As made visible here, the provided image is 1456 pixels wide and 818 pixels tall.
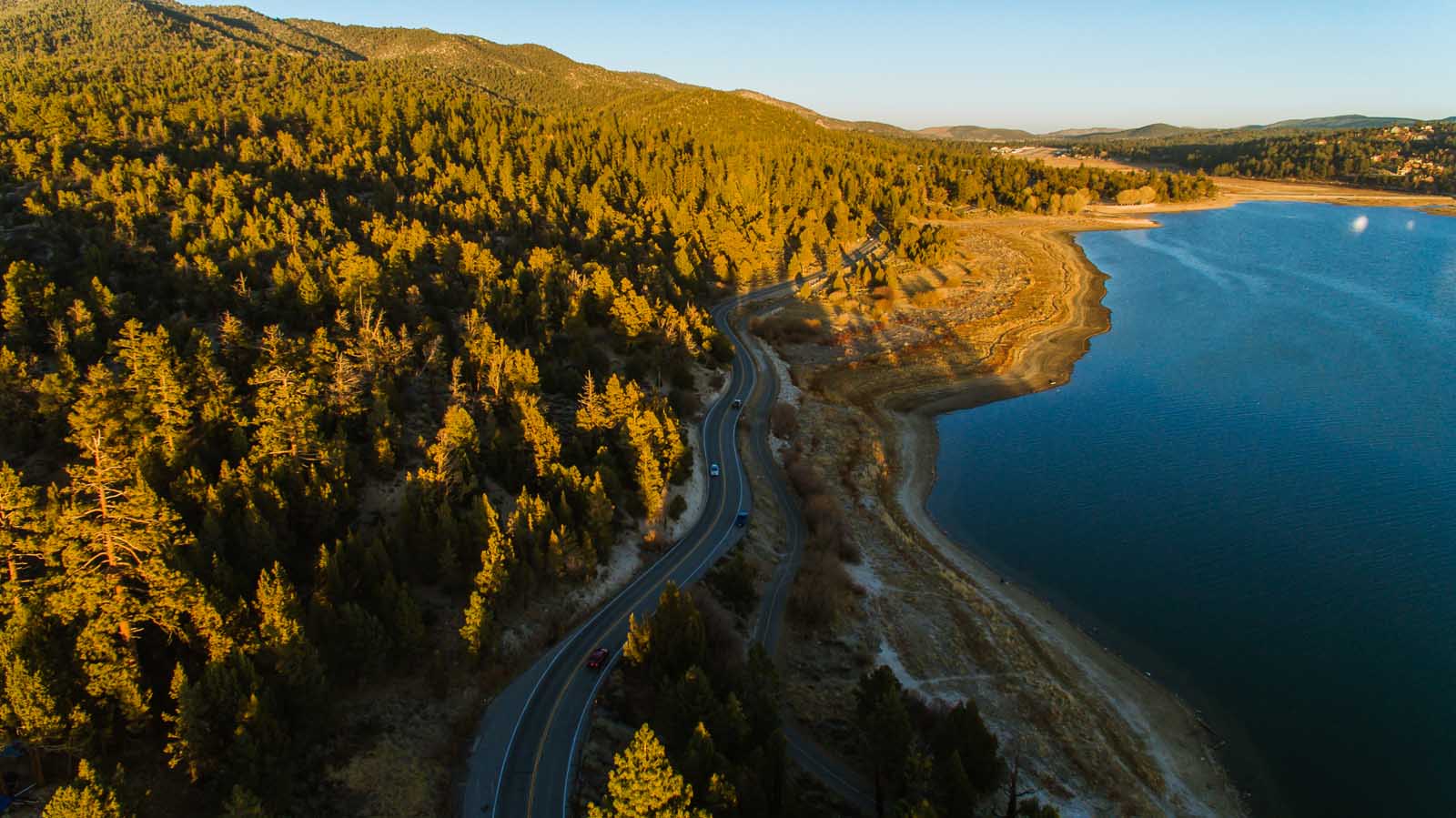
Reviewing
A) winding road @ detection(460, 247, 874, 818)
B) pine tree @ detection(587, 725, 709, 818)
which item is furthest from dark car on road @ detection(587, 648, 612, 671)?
pine tree @ detection(587, 725, 709, 818)

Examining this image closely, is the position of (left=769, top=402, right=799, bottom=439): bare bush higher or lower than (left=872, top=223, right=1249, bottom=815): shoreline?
higher

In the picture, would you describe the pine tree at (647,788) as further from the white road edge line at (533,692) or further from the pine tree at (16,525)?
the pine tree at (16,525)

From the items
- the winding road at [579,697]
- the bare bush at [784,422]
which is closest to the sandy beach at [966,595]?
the bare bush at [784,422]

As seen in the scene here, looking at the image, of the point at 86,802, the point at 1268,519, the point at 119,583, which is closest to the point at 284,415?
Answer: the point at 119,583

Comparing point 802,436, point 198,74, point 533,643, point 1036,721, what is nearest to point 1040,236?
point 802,436

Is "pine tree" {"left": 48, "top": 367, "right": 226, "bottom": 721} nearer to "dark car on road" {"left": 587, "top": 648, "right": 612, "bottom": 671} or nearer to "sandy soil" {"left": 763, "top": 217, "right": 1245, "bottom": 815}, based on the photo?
"dark car on road" {"left": 587, "top": 648, "right": 612, "bottom": 671}
